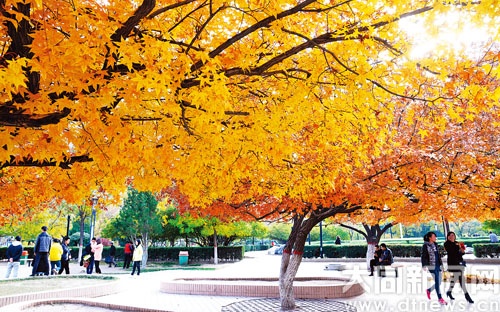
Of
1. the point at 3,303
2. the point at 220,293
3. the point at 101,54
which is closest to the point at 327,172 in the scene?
the point at 101,54

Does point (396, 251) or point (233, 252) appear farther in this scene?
point (233, 252)

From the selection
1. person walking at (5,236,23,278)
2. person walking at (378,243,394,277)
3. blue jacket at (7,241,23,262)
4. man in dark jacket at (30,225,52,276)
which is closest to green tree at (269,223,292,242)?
person walking at (378,243,394,277)

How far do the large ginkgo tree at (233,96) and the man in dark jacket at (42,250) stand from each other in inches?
237

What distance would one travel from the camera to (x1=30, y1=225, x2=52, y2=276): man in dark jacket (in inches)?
537

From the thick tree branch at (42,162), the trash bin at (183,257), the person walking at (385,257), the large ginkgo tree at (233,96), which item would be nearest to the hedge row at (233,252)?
the trash bin at (183,257)

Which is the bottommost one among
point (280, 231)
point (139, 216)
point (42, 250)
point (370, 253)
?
point (280, 231)

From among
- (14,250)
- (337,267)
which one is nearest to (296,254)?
(14,250)

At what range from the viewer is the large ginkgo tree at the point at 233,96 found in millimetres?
3586

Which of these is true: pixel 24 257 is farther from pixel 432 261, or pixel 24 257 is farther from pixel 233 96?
pixel 233 96

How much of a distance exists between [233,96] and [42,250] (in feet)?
37.7

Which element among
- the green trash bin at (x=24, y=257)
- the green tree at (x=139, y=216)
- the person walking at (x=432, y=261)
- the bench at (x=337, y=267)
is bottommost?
the green trash bin at (x=24, y=257)

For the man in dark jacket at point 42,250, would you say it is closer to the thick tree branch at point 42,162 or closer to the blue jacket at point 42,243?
the blue jacket at point 42,243

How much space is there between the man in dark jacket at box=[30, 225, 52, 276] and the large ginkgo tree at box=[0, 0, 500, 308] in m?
6.01

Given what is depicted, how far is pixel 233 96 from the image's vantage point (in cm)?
555
